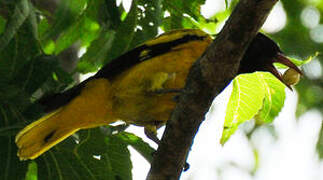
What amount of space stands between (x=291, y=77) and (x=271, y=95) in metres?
0.17

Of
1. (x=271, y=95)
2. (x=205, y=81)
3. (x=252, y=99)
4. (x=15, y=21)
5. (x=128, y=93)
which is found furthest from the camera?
(x=271, y=95)

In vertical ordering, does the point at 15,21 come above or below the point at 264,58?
above

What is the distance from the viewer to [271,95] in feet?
12.8

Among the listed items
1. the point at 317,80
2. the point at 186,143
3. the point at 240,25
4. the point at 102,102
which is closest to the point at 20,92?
the point at 102,102

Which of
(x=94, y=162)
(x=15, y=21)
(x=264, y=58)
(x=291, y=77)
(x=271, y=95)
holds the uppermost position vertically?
(x=15, y=21)

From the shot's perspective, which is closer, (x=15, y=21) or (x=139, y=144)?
(x=15, y=21)

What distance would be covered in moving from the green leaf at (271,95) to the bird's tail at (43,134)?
46.8 inches

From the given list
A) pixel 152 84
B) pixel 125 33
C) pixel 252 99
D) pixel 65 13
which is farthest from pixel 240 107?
pixel 65 13

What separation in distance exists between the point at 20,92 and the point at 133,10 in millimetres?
870

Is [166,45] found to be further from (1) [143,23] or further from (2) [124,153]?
(2) [124,153]

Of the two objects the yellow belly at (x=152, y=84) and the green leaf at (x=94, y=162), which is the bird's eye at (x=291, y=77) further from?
A: the green leaf at (x=94, y=162)

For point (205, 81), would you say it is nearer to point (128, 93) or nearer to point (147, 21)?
point (128, 93)

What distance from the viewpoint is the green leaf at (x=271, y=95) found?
12.7 ft

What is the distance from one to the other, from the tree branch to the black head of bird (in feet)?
3.46
